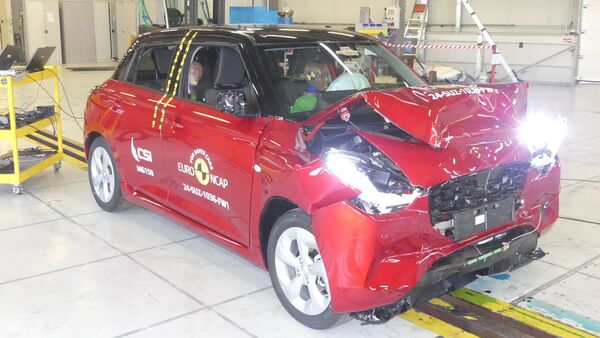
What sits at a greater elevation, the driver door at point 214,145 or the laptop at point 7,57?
the laptop at point 7,57

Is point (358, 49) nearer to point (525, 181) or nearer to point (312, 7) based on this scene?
point (525, 181)

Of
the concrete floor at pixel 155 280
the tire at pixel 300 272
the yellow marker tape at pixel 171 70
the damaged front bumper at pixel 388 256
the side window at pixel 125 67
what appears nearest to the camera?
the damaged front bumper at pixel 388 256

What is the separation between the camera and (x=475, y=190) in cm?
314

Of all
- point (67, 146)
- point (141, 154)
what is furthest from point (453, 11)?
point (141, 154)

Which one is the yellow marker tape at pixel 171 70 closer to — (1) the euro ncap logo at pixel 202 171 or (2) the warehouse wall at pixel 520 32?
(1) the euro ncap logo at pixel 202 171

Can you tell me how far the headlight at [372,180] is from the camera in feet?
9.22

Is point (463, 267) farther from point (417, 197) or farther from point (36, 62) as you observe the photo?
point (36, 62)

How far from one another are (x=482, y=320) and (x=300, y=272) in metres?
1.09

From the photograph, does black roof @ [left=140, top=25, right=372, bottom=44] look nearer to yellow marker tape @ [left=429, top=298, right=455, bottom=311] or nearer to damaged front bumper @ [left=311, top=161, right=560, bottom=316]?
damaged front bumper @ [left=311, top=161, right=560, bottom=316]

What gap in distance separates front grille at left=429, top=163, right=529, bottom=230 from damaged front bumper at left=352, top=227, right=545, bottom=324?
0.71 ft

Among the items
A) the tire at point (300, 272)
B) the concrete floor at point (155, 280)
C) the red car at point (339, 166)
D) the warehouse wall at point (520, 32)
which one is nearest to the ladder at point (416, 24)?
the warehouse wall at point (520, 32)

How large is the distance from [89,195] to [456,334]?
414 cm

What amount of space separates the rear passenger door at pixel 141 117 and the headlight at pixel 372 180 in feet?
6.53

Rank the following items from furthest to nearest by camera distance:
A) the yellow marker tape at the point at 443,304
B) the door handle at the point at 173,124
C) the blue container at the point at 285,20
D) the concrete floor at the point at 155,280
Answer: the blue container at the point at 285,20 → the door handle at the point at 173,124 → the yellow marker tape at the point at 443,304 → the concrete floor at the point at 155,280
